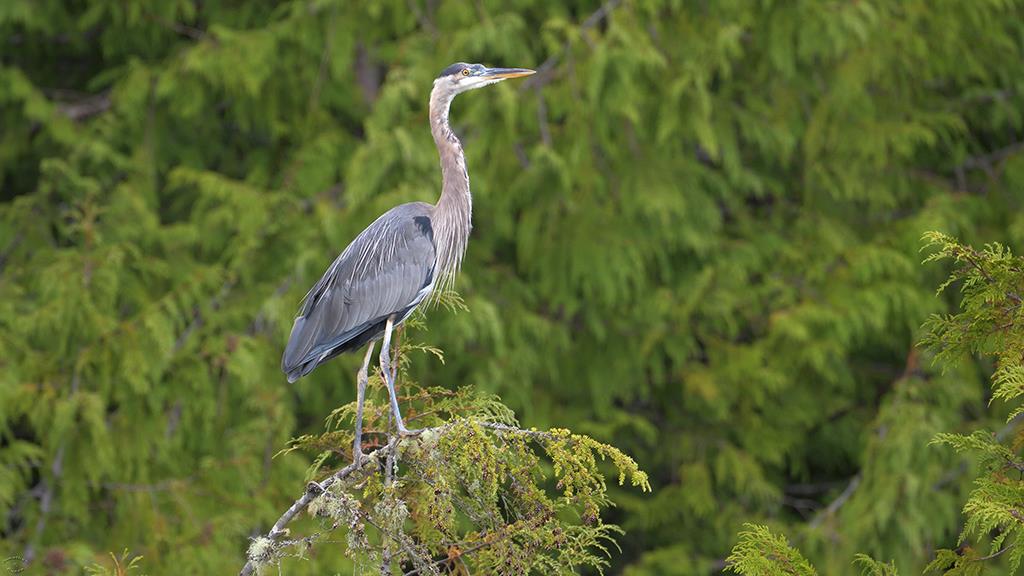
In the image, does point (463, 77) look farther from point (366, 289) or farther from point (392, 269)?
point (366, 289)

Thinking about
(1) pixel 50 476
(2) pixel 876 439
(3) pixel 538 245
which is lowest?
(2) pixel 876 439

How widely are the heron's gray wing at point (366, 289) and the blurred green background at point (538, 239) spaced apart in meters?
2.72

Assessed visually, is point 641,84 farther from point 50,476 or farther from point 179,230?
point 50,476

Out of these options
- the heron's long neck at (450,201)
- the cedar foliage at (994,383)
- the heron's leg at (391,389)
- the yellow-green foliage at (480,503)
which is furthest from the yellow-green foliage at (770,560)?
the heron's long neck at (450,201)

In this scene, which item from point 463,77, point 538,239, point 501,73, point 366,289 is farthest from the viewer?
point 538,239

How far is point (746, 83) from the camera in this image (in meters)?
10.5

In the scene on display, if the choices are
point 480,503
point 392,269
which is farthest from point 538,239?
point 480,503

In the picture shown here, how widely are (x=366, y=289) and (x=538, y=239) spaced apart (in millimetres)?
4369

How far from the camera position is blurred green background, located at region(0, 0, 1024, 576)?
874cm

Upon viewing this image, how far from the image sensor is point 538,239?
9.90 metres

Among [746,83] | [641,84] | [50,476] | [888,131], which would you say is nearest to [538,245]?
[641,84]

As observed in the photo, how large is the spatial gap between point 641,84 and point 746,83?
41.4 inches

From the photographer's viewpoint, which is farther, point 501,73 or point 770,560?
point 501,73

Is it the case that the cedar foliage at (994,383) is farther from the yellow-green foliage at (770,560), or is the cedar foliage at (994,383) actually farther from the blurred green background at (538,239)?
the blurred green background at (538,239)
